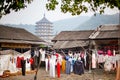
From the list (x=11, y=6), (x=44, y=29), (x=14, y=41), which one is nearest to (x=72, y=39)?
(x=14, y=41)

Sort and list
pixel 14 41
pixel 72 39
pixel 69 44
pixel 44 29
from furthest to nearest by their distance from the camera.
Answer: pixel 44 29 < pixel 72 39 < pixel 69 44 < pixel 14 41

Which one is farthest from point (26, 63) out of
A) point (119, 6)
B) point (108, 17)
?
point (108, 17)

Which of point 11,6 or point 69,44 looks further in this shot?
point 69,44

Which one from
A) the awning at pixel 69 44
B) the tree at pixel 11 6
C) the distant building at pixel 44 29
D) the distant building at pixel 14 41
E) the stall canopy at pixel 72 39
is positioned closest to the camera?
the tree at pixel 11 6

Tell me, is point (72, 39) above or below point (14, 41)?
below

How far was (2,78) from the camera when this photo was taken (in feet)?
61.1

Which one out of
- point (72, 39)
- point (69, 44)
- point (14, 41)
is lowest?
point (69, 44)

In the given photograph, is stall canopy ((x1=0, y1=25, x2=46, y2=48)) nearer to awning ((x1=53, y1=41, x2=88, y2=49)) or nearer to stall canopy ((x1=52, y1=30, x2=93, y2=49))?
awning ((x1=53, y1=41, x2=88, y2=49))

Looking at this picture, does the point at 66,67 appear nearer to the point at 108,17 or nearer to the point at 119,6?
the point at 119,6

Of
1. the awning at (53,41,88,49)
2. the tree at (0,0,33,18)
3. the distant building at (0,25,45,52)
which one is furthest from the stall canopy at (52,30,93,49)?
the tree at (0,0,33,18)

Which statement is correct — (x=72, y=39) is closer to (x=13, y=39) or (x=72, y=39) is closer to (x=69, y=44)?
(x=69, y=44)

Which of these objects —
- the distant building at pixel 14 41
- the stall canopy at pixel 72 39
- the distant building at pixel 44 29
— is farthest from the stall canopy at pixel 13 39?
the distant building at pixel 44 29

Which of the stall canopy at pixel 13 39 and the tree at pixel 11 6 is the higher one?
the tree at pixel 11 6

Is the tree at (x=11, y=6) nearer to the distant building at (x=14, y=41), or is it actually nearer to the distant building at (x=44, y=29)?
the distant building at (x=14, y=41)
